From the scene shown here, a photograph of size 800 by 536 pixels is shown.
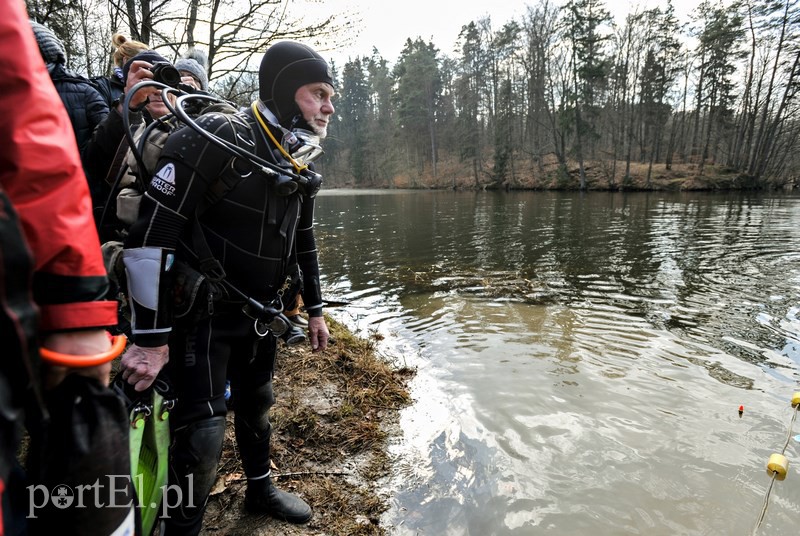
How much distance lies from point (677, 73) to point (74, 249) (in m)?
47.0

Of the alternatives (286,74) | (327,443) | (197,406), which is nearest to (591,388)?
(327,443)

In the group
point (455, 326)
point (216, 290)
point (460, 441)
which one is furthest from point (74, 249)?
point (455, 326)

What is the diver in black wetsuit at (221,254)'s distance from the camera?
1.71 meters

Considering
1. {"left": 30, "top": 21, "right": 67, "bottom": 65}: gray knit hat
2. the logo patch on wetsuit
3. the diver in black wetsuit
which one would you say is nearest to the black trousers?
the diver in black wetsuit

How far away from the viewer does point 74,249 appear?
2.90 feet

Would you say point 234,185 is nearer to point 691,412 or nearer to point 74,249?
point 74,249

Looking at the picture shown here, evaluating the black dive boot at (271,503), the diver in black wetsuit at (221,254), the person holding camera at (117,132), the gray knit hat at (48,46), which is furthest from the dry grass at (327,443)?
the gray knit hat at (48,46)

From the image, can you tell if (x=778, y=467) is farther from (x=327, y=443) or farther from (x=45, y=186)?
(x=45, y=186)

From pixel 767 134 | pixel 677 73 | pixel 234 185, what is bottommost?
pixel 234 185

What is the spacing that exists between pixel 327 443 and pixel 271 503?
2.54ft

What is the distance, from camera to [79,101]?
2643 mm

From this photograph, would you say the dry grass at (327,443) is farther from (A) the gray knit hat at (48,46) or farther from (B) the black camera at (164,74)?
(A) the gray knit hat at (48,46)

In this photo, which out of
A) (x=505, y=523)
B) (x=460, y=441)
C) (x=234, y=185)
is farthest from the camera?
(x=460, y=441)

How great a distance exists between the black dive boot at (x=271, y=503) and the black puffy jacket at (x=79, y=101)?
2.27 m
